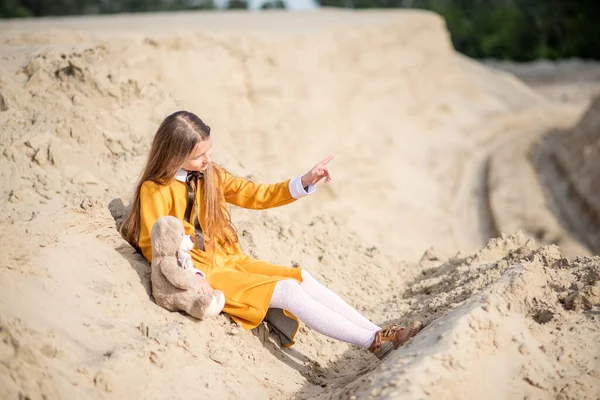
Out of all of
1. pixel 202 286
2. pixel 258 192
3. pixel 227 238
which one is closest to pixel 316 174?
pixel 258 192

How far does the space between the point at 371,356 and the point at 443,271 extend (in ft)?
4.42

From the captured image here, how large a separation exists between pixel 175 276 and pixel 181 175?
58 cm

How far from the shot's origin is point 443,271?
5219 mm

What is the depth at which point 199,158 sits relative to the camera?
3703 millimetres

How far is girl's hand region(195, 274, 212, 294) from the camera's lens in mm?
3506

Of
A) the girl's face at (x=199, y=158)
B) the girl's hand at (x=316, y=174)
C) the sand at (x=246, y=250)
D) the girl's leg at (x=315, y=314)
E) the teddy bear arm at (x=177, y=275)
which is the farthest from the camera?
the girl's hand at (x=316, y=174)

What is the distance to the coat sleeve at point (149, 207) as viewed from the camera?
3.66 meters

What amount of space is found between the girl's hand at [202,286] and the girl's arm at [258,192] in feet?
1.86

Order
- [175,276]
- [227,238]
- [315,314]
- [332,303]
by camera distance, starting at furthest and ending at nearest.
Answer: [227,238]
[332,303]
[315,314]
[175,276]

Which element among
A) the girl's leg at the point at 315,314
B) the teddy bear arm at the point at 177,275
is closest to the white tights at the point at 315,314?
the girl's leg at the point at 315,314

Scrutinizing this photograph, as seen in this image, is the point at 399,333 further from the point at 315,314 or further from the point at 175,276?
the point at 175,276

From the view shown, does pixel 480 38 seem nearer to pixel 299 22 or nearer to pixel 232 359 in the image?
pixel 299 22

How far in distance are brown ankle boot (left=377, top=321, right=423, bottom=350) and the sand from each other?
0.17 meters

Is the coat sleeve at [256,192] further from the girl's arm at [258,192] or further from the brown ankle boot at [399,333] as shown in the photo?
the brown ankle boot at [399,333]
